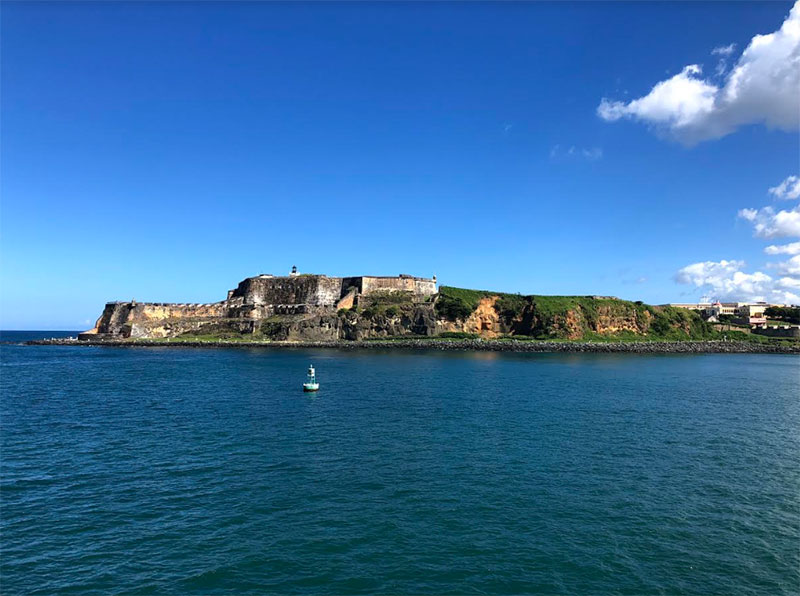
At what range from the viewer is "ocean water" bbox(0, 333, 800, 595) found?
38.5 feet

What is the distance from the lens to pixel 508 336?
96.6m

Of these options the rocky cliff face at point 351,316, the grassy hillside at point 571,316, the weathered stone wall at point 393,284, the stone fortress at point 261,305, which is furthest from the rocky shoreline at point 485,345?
the weathered stone wall at point 393,284

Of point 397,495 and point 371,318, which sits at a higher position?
point 371,318

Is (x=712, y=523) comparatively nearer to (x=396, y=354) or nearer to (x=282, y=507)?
(x=282, y=507)

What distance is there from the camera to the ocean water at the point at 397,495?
11727 mm

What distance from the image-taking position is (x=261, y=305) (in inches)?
3770

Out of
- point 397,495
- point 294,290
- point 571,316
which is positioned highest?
point 294,290

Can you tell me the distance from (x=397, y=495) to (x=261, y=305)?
3309 inches

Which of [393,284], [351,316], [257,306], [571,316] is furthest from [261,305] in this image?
[571,316]

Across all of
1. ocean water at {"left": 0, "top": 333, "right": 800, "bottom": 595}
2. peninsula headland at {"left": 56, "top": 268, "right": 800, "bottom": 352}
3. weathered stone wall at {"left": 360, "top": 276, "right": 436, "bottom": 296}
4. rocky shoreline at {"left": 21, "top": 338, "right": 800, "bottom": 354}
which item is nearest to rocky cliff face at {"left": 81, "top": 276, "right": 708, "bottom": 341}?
peninsula headland at {"left": 56, "top": 268, "right": 800, "bottom": 352}

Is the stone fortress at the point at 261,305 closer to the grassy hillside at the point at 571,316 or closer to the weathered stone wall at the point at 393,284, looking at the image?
the weathered stone wall at the point at 393,284

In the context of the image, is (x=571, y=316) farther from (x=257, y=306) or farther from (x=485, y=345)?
(x=257, y=306)

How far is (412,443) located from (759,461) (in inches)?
572

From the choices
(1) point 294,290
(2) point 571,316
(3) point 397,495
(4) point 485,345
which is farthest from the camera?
(1) point 294,290
